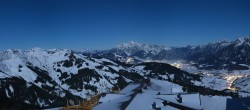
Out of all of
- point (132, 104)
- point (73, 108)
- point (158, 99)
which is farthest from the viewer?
point (158, 99)

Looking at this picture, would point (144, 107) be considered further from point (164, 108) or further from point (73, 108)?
point (73, 108)

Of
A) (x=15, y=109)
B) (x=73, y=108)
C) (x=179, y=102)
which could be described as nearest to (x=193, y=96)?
(x=179, y=102)

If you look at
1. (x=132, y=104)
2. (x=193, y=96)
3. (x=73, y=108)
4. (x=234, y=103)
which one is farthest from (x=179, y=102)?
(x=73, y=108)

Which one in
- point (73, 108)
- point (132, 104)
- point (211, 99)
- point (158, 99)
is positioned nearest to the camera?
point (73, 108)

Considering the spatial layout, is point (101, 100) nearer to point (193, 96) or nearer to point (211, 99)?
point (193, 96)

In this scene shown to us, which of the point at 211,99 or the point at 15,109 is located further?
the point at 211,99

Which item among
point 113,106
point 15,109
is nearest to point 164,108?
point 113,106

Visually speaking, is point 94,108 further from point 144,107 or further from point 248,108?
point 248,108

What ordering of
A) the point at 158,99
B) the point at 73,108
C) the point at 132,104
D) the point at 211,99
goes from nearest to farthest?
the point at 73,108 → the point at 132,104 → the point at 158,99 → the point at 211,99

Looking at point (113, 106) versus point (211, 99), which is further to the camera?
point (211, 99)
